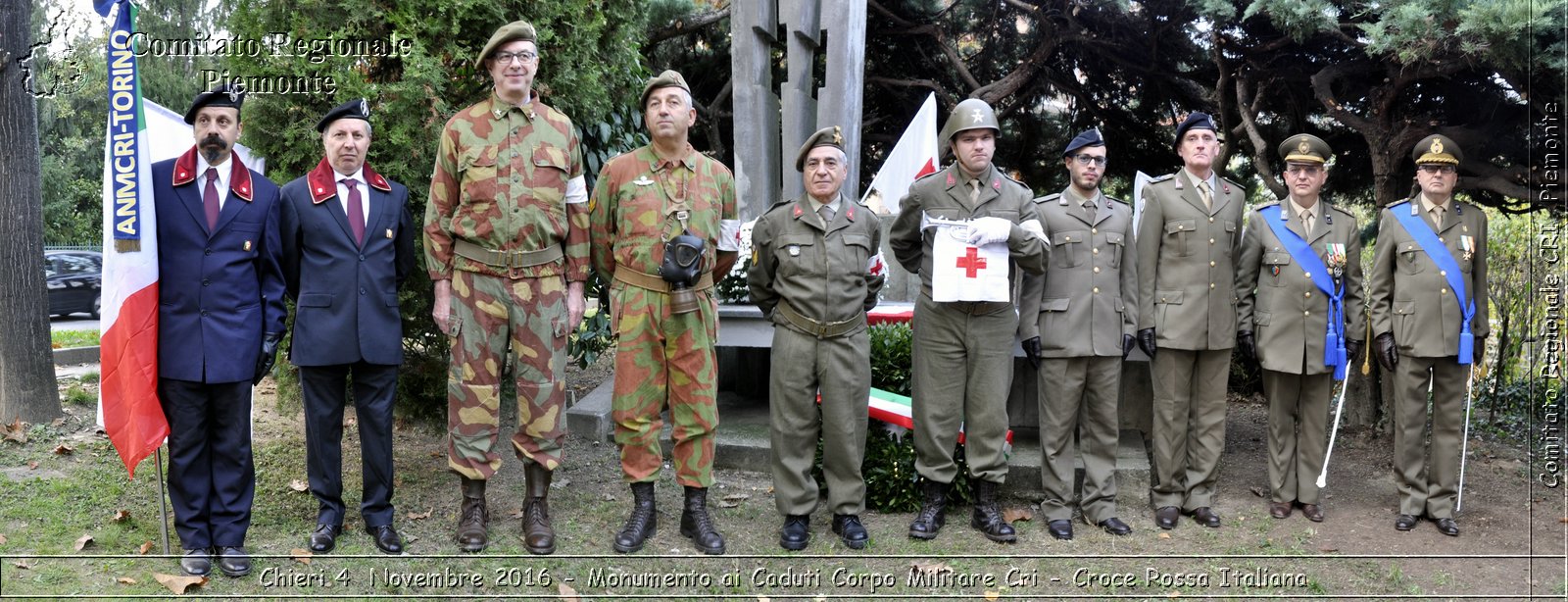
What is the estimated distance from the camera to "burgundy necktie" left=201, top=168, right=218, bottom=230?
3.98m

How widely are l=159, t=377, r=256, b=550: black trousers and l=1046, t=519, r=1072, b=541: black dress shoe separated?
345 cm

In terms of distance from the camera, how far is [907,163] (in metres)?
7.26

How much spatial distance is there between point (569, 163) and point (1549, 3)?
4.50 meters

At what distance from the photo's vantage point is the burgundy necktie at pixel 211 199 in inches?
157

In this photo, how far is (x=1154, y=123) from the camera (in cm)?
884

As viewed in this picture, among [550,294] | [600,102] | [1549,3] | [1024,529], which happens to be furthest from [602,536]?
[1549,3]

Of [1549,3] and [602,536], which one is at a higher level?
[1549,3]

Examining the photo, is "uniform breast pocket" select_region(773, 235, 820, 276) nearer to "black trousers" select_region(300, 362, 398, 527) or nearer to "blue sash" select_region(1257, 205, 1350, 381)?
"black trousers" select_region(300, 362, 398, 527)

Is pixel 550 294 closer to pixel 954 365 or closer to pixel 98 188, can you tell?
pixel 954 365

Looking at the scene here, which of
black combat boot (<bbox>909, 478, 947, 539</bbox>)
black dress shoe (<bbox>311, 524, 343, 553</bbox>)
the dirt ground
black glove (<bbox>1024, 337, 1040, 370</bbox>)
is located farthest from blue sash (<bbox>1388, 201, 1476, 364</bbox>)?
black dress shoe (<bbox>311, 524, 343, 553</bbox>)

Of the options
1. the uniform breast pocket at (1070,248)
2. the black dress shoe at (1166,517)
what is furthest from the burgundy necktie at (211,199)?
the black dress shoe at (1166,517)

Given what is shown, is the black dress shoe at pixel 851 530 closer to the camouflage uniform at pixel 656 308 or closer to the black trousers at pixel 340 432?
the camouflage uniform at pixel 656 308

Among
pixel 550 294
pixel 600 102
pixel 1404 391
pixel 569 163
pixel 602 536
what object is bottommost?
pixel 602 536

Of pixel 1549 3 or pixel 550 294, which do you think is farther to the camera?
pixel 1549 3
